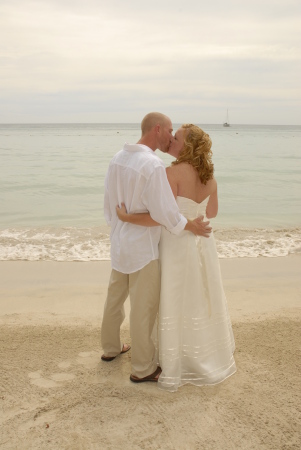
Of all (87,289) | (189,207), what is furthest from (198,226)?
(87,289)

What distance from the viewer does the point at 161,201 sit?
2.90 m

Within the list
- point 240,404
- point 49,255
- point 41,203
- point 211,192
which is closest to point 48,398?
point 240,404

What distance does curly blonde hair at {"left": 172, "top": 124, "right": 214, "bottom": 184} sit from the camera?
3.07m

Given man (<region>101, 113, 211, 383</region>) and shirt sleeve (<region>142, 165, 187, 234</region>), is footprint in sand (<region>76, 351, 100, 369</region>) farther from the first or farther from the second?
shirt sleeve (<region>142, 165, 187, 234</region>)

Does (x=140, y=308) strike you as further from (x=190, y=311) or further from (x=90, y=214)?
(x=90, y=214)

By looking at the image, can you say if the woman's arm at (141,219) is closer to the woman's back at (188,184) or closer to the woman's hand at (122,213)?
the woman's hand at (122,213)

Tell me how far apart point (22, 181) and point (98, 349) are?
46.9 ft

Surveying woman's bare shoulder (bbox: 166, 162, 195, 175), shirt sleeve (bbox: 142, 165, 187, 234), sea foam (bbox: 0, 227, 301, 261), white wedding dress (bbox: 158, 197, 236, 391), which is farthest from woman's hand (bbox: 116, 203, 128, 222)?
sea foam (bbox: 0, 227, 301, 261)

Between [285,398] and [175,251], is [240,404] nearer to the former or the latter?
[285,398]

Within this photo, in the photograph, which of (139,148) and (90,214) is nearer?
(139,148)

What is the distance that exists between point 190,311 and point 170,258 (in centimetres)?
41

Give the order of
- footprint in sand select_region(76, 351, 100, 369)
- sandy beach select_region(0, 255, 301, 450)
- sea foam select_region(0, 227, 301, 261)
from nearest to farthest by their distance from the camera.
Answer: sandy beach select_region(0, 255, 301, 450), footprint in sand select_region(76, 351, 100, 369), sea foam select_region(0, 227, 301, 261)

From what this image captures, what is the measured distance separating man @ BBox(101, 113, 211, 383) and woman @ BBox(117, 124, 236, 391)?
83 mm

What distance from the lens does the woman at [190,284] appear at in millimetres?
3107
